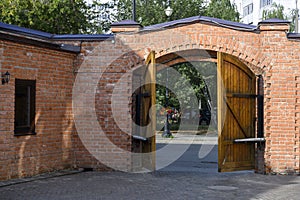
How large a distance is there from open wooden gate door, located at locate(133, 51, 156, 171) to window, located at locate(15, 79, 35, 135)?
272 cm

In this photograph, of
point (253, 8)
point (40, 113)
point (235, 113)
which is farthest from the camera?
point (253, 8)

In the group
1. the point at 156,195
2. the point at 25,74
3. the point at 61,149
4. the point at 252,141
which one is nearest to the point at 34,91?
the point at 25,74

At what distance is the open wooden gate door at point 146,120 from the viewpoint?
12570 millimetres

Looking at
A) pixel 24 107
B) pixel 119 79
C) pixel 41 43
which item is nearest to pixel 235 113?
pixel 119 79

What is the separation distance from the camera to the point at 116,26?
12867 mm

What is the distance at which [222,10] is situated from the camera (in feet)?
119

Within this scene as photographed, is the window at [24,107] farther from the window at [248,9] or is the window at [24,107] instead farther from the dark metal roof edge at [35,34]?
the window at [248,9]

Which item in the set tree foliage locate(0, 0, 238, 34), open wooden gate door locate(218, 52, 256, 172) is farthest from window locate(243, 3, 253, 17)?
open wooden gate door locate(218, 52, 256, 172)

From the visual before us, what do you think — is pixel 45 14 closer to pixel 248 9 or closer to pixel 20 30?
pixel 20 30

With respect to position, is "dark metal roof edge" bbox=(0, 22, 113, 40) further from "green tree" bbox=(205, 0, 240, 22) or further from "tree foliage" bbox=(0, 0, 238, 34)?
"green tree" bbox=(205, 0, 240, 22)

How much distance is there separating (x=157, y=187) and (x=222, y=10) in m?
27.9

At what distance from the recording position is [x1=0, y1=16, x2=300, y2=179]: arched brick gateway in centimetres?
1210

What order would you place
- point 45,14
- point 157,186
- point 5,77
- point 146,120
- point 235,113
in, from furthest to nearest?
1. point 45,14
2. point 146,120
3. point 235,113
4. point 5,77
5. point 157,186

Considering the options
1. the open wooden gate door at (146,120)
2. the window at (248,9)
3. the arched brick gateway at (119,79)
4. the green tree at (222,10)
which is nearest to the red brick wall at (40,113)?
the arched brick gateway at (119,79)
